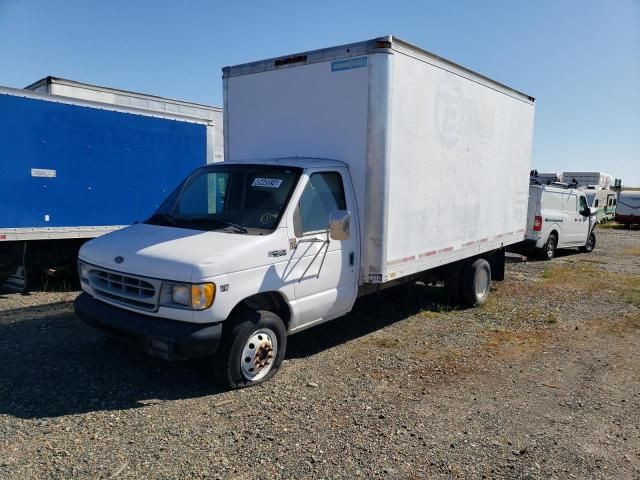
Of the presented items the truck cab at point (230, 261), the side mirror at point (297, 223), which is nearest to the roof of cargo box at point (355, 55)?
the truck cab at point (230, 261)

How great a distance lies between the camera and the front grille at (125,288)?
4.39 metres

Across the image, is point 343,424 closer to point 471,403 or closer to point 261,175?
point 471,403

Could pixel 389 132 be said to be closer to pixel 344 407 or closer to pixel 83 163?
pixel 344 407

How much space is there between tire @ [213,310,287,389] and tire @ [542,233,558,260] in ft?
37.8

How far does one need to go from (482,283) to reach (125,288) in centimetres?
594

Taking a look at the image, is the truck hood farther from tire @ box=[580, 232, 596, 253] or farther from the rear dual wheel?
tire @ box=[580, 232, 596, 253]

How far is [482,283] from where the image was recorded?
27.8ft

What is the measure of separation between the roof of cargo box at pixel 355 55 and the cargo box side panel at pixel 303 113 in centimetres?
6

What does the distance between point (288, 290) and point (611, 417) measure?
10.2ft

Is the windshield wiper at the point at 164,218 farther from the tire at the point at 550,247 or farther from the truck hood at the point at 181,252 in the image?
the tire at the point at 550,247

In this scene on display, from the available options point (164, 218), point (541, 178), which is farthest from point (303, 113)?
point (541, 178)

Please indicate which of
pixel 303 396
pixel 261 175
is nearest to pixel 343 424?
pixel 303 396

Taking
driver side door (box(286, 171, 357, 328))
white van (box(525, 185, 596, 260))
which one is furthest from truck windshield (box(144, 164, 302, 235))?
white van (box(525, 185, 596, 260))

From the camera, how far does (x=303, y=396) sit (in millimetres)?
4656
